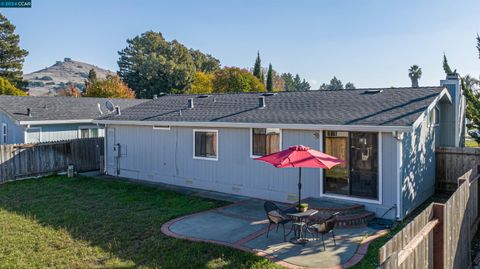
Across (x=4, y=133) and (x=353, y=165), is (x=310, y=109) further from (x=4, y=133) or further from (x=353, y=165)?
(x=4, y=133)

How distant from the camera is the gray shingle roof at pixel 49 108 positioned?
2122cm

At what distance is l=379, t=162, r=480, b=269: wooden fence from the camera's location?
385cm

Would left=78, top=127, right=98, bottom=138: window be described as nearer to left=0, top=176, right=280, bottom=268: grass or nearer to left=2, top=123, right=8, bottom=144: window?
left=2, top=123, right=8, bottom=144: window

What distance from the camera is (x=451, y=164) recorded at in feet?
42.9

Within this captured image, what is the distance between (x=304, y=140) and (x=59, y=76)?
438 ft

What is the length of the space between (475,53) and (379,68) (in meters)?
7.31

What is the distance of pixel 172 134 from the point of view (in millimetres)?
15031

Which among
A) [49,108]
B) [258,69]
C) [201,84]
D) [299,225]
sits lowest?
[299,225]

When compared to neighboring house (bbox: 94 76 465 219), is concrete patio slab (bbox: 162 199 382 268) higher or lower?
lower

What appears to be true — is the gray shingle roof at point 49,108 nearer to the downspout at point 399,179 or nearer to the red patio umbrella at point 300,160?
the red patio umbrella at point 300,160

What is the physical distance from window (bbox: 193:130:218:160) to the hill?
308 ft

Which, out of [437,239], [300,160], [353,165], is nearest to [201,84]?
[353,165]

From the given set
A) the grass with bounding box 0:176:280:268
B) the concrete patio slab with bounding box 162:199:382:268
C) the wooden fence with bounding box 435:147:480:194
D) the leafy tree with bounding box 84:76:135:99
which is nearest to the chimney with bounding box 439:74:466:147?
the wooden fence with bounding box 435:147:480:194

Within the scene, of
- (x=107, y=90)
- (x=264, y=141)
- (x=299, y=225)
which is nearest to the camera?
(x=299, y=225)
